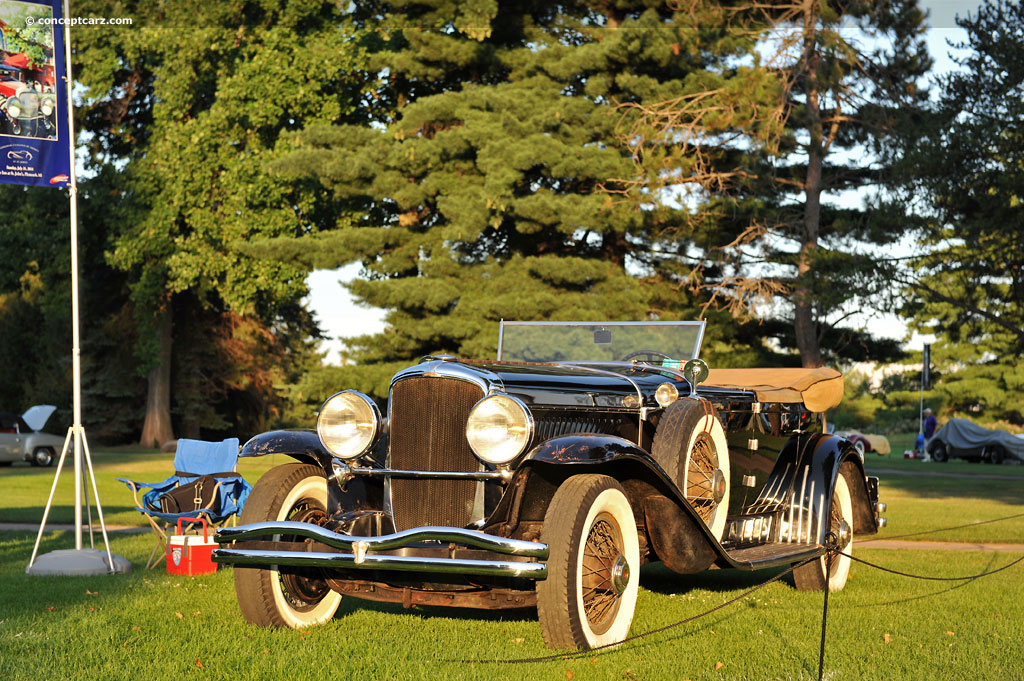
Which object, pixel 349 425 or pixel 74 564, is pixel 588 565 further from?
pixel 74 564

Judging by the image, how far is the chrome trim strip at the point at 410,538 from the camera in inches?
190

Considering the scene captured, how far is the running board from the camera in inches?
238

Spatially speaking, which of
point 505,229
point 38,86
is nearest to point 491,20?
point 505,229

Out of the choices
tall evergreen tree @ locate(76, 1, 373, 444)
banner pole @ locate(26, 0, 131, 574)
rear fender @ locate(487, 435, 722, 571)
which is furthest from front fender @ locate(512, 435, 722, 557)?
tall evergreen tree @ locate(76, 1, 373, 444)

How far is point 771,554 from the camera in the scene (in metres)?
6.52

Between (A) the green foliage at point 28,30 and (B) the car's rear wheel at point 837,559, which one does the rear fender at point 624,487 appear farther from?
(A) the green foliage at point 28,30

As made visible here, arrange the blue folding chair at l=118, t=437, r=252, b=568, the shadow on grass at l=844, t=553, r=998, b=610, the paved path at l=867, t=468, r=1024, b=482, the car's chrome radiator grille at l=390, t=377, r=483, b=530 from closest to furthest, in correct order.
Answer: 1. the car's chrome radiator grille at l=390, t=377, r=483, b=530
2. the shadow on grass at l=844, t=553, r=998, b=610
3. the blue folding chair at l=118, t=437, r=252, b=568
4. the paved path at l=867, t=468, r=1024, b=482

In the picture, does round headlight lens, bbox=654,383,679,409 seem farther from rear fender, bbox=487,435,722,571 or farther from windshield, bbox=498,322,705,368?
windshield, bbox=498,322,705,368

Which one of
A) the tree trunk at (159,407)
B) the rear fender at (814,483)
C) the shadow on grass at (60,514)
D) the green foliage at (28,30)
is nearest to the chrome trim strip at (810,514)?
the rear fender at (814,483)

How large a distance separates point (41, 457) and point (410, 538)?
2569cm

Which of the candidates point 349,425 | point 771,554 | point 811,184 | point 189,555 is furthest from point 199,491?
point 811,184

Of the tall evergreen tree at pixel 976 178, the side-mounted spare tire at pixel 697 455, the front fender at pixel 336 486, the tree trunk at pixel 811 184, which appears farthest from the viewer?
the tree trunk at pixel 811 184

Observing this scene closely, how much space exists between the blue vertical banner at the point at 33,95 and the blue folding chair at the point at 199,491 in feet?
8.58

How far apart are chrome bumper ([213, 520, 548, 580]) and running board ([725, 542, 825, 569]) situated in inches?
63.0
